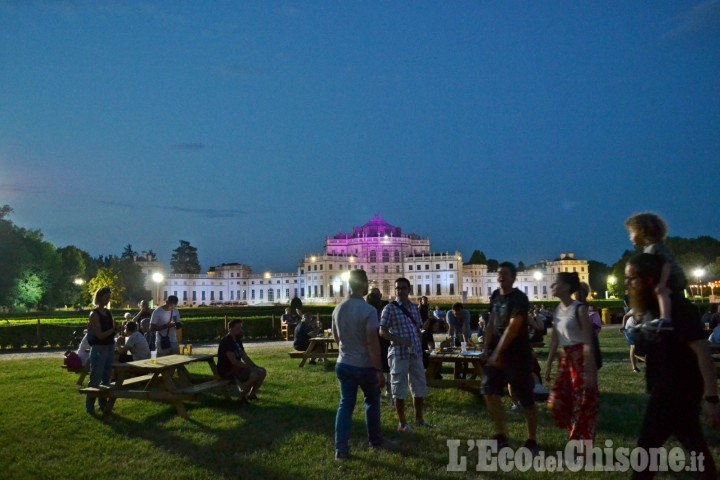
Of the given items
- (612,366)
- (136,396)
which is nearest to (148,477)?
(136,396)

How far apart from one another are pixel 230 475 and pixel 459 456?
93.9 inches

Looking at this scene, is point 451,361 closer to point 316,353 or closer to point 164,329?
point 316,353

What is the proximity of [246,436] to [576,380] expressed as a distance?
406cm

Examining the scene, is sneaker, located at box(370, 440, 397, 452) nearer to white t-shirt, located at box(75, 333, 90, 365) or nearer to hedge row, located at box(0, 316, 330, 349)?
white t-shirt, located at box(75, 333, 90, 365)

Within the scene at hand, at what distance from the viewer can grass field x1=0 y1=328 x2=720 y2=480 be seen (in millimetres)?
5887

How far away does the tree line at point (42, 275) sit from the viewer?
46.1 meters

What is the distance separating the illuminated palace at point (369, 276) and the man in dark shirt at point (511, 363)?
96347 millimetres

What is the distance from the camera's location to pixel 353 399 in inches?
245

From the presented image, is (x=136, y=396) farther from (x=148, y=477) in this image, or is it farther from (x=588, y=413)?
(x=588, y=413)

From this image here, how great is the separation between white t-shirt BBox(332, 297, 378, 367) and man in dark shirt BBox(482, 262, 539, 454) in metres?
1.29

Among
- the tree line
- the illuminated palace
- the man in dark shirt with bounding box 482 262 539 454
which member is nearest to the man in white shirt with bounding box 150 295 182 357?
the man in dark shirt with bounding box 482 262 539 454

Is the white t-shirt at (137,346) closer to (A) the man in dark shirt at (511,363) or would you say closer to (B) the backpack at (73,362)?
(B) the backpack at (73,362)

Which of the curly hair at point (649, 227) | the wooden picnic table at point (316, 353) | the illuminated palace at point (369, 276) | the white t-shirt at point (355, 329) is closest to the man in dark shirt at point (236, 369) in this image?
the wooden picnic table at point (316, 353)

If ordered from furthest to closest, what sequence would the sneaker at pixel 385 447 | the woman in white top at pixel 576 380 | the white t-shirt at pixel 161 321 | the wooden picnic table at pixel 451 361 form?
the white t-shirt at pixel 161 321, the wooden picnic table at pixel 451 361, the sneaker at pixel 385 447, the woman in white top at pixel 576 380
